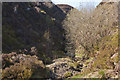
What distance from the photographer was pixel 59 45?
24125 mm

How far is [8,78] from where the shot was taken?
8.85m

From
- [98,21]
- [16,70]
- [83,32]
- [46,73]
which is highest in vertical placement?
[98,21]

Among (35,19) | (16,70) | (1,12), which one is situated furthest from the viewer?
(35,19)

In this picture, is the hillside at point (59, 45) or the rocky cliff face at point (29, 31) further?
the rocky cliff face at point (29, 31)

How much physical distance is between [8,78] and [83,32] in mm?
11157

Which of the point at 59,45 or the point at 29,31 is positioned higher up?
the point at 29,31

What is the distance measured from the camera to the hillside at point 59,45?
10.1 m

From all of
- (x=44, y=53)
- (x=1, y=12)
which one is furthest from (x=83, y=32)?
(x=1, y=12)

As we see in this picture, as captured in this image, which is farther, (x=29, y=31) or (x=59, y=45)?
(x=59, y=45)

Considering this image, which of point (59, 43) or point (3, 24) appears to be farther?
point (59, 43)

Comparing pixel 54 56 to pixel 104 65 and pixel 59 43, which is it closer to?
pixel 59 43

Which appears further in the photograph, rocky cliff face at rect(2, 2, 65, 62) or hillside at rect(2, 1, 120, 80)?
rocky cliff face at rect(2, 2, 65, 62)

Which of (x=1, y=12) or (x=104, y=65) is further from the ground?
(x=1, y=12)

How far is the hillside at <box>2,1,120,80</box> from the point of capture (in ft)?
33.0
